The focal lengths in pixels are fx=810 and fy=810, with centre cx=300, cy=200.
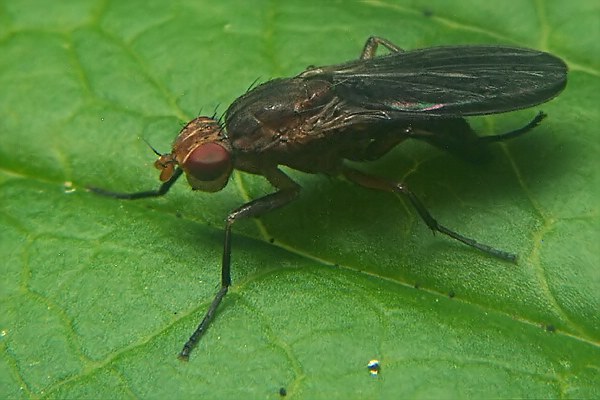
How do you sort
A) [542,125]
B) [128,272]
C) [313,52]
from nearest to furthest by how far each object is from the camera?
[128,272] → [542,125] → [313,52]

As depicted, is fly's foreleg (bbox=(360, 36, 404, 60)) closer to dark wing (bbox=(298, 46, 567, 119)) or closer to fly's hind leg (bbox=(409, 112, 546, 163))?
dark wing (bbox=(298, 46, 567, 119))

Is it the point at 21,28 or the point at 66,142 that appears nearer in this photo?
the point at 66,142

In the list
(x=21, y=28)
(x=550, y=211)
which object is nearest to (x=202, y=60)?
(x=21, y=28)

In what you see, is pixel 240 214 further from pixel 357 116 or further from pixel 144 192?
pixel 357 116

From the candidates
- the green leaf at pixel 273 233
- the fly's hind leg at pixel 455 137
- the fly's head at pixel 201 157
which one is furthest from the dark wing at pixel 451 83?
the fly's head at pixel 201 157

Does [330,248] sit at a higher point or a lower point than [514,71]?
lower

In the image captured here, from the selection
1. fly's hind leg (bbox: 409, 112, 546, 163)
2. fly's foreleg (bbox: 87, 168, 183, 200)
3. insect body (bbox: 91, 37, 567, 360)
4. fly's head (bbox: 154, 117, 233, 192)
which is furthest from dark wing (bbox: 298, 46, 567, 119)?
fly's foreleg (bbox: 87, 168, 183, 200)

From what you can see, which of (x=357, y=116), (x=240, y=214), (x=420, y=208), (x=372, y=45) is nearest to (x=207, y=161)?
(x=240, y=214)

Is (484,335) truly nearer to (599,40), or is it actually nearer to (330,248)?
(330,248)
